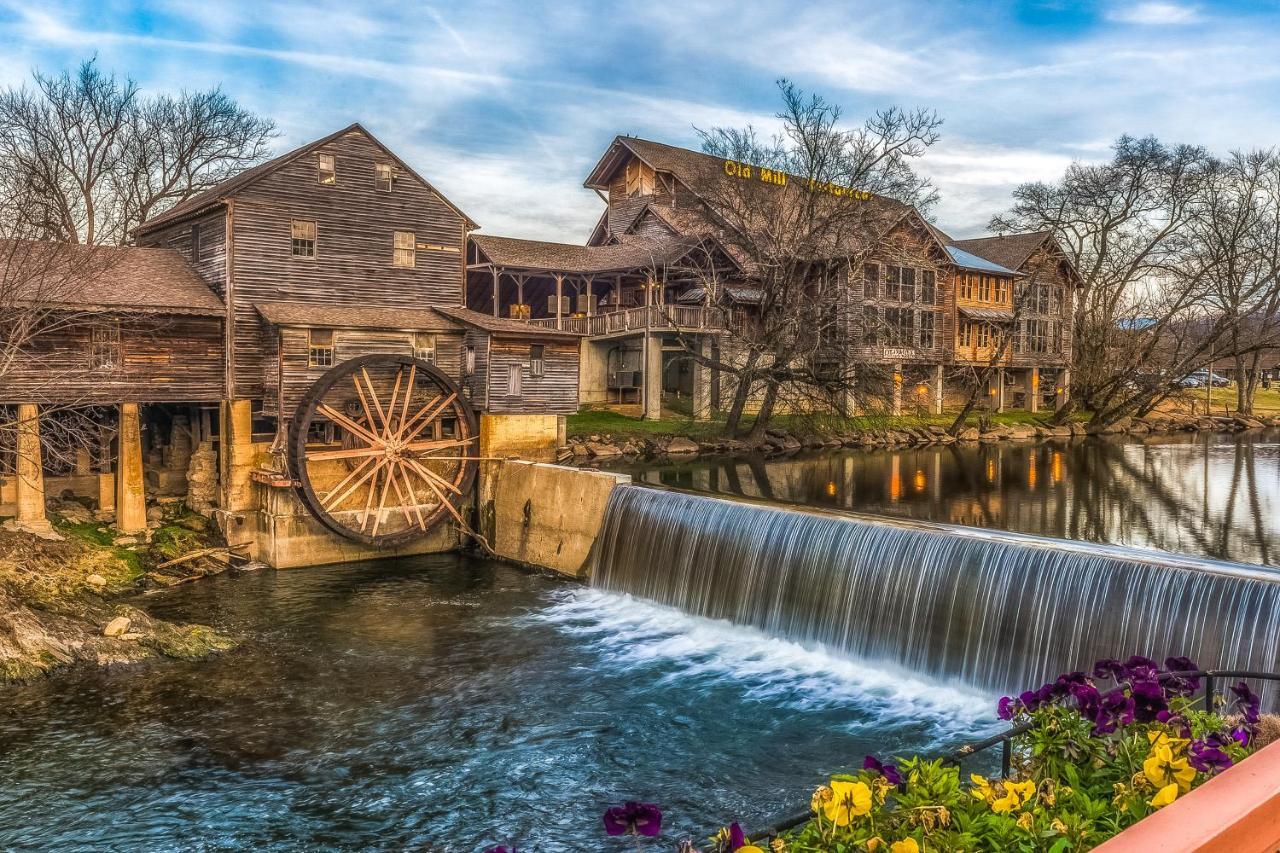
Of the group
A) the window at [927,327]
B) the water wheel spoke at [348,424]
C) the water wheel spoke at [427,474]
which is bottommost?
the water wheel spoke at [427,474]

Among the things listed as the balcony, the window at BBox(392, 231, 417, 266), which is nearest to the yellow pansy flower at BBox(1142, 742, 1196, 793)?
the window at BBox(392, 231, 417, 266)

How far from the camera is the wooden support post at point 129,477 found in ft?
66.0

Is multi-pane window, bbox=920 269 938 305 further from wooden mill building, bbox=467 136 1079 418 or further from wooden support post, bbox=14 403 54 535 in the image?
wooden support post, bbox=14 403 54 535

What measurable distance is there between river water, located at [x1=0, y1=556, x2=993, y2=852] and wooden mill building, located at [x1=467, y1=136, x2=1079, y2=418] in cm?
2243

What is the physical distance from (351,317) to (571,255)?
1953 cm

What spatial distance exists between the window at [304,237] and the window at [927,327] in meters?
31.2

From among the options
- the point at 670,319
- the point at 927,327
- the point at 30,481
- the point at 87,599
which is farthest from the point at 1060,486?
the point at 30,481

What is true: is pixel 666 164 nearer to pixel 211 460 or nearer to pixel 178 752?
pixel 211 460

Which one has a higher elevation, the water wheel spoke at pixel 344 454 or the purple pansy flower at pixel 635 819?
the water wheel spoke at pixel 344 454

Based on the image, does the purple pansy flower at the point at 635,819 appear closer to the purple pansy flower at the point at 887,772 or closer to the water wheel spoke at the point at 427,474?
the purple pansy flower at the point at 887,772

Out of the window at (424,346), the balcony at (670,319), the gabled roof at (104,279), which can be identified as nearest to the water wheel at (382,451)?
the window at (424,346)

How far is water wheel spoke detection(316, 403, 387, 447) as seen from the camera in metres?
20.5

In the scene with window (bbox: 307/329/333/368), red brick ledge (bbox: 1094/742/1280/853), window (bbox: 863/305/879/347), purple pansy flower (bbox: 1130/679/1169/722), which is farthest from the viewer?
window (bbox: 863/305/879/347)

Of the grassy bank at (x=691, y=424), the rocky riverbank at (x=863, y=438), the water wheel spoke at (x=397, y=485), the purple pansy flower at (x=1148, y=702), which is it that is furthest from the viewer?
the grassy bank at (x=691, y=424)
